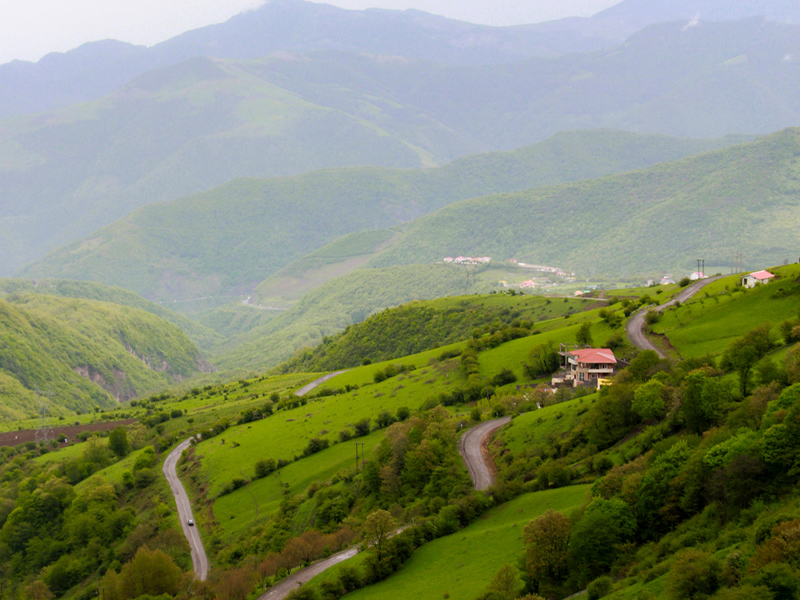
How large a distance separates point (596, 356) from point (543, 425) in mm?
16349

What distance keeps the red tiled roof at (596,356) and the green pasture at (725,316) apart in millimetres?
7249

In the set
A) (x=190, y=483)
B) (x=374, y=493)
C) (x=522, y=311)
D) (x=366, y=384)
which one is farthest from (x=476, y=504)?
(x=522, y=311)

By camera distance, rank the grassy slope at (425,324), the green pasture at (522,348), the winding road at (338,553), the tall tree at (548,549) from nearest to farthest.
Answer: the tall tree at (548,549) < the winding road at (338,553) < the green pasture at (522,348) < the grassy slope at (425,324)

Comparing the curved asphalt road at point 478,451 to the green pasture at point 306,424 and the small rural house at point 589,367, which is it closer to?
the small rural house at point 589,367

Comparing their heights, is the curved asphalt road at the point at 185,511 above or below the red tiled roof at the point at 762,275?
below

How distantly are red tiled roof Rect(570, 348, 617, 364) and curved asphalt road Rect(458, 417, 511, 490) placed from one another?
1122 centimetres

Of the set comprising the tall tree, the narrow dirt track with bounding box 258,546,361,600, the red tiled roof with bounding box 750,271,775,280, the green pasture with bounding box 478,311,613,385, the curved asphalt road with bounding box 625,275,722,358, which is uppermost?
the tall tree

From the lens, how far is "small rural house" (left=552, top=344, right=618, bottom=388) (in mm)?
76438

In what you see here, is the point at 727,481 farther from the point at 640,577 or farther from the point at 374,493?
the point at 374,493

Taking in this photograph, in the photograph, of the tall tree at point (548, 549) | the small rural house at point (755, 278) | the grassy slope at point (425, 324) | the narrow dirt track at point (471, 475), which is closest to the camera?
the tall tree at point (548, 549)

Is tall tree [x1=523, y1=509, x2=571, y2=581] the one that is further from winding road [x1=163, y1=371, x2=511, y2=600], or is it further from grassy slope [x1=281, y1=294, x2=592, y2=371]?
grassy slope [x1=281, y1=294, x2=592, y2=371]

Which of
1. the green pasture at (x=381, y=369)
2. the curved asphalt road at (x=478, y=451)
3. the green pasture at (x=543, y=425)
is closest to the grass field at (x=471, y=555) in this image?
the curved asphalt road at (x=478, y=451)

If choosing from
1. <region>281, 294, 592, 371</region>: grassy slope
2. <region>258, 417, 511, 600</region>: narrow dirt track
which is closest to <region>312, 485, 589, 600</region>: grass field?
<region>258, 417, 511, 600</region>: narrow dirt track

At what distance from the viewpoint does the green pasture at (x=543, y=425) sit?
2442 inches
